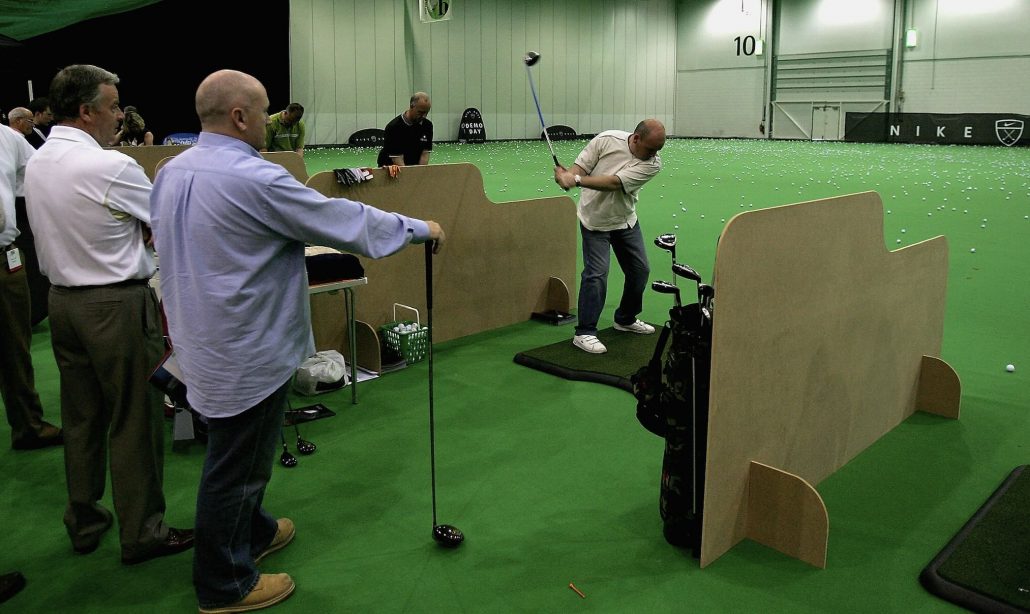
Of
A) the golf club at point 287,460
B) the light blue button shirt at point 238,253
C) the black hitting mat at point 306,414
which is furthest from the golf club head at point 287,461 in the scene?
the light blue button shirt at point 238,253

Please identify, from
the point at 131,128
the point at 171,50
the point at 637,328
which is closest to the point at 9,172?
the point at 637,328

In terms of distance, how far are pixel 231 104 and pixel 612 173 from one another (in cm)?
315

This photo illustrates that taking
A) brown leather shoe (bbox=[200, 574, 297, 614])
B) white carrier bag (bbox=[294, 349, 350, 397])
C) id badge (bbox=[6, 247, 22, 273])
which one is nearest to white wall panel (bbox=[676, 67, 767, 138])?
white carrier bag (bbox=[294, 349, 350, 397])

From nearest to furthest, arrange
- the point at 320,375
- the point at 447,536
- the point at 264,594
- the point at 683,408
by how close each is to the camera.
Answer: the point at 264,594 < the point at 683,408 < the point at 447,536 < the point at 320,375

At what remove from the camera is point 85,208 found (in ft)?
8.61

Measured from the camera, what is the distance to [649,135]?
16.2 ft

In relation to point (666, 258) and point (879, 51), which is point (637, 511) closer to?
point (666, 258)

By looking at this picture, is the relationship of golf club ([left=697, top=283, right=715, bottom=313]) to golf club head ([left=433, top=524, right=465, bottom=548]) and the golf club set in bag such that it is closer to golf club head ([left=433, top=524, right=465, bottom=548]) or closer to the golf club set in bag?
the golf club set in bag

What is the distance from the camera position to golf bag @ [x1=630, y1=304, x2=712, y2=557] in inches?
108

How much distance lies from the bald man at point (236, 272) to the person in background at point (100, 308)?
440 mm

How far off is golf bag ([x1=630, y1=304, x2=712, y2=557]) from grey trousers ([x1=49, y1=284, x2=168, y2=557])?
1625 mm

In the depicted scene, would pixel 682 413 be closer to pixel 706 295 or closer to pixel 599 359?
pixel 706 295

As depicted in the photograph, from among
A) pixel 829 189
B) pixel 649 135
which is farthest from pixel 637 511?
pixel 829 189

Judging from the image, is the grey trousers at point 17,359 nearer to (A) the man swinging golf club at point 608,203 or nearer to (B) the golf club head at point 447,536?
(B) the golf club head at point 447,536
